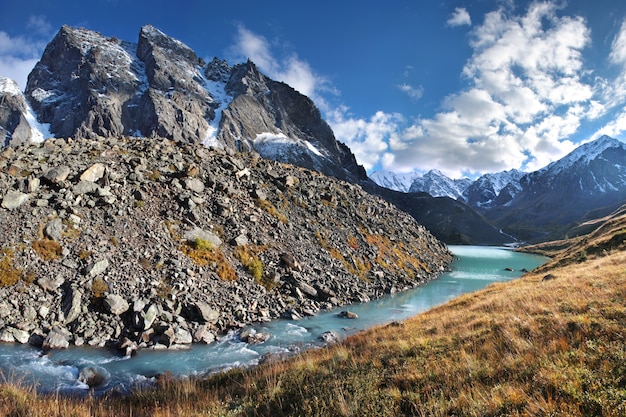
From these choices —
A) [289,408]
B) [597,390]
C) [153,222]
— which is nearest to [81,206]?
[153,222]

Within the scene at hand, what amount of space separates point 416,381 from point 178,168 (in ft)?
143

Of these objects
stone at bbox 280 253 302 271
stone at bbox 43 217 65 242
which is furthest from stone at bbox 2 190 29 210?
stone at bbox 280 253 302 271

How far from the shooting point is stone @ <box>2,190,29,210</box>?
28.4 m

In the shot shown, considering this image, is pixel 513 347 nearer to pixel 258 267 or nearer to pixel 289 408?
pixel 289 408

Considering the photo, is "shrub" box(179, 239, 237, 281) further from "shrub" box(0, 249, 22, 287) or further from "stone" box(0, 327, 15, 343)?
"stone" box(0, 327, 15, 343)

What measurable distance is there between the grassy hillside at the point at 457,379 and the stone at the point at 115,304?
11865 mm

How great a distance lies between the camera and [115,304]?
23.6m

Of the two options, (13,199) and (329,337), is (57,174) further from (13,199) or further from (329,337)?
(329,337)

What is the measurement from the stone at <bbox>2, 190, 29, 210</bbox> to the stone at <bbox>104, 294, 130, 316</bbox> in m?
13.5

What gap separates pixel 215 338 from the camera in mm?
24391

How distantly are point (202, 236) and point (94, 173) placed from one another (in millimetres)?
13387

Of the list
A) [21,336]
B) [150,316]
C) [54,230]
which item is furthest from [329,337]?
[54,230]

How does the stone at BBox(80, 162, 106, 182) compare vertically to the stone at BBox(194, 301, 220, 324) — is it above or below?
above

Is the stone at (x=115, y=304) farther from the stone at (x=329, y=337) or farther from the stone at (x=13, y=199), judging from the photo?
the stone at (x=329, y=337)
